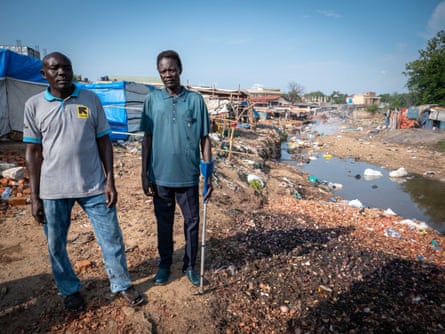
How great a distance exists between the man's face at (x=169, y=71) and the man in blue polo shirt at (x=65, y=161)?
562 millimetres

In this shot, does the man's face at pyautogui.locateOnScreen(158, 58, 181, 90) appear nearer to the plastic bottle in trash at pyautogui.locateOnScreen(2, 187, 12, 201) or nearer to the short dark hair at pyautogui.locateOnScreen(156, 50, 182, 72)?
the short dark hair at pyautogui.locateOnScreen(156, 50, 182, 72)

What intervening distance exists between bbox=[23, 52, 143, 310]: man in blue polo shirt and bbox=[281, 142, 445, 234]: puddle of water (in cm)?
785

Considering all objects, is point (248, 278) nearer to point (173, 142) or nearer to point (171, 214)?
point (171, 214)

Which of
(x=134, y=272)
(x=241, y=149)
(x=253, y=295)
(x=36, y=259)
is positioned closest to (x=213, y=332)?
(x=253, y=295)

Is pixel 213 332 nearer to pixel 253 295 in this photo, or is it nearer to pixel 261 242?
pixel 253 295

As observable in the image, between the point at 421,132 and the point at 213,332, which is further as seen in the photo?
the point at 421,132

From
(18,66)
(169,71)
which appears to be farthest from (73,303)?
(18,66)

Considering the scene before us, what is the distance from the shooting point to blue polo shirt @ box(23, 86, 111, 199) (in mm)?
1816

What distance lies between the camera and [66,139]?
1861 millimetres

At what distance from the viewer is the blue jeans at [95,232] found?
195 cm

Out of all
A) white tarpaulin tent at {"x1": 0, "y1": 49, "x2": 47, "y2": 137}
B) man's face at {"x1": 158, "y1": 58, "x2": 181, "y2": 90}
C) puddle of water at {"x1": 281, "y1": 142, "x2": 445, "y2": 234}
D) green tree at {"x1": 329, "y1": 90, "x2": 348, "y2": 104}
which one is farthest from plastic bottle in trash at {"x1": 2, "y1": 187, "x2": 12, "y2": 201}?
green tree at {"x1": 329, "y1": 90, "x2": 348, "y2": 104}

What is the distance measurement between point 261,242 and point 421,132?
20911mm

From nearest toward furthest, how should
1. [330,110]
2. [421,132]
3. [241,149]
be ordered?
[241,149] < [421,132] < [330,110]

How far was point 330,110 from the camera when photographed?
57.2 m
